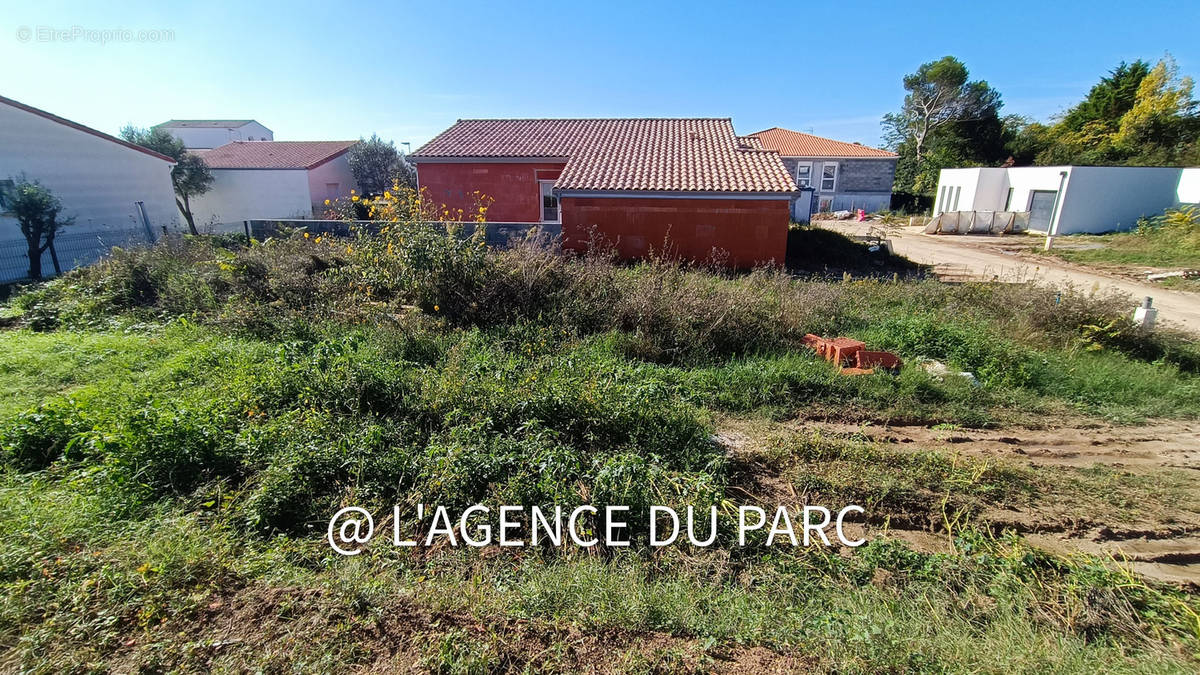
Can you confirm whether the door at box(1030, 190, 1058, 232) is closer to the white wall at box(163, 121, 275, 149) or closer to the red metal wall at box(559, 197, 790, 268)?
the red metal wall at box(559, 197, 790, 268)

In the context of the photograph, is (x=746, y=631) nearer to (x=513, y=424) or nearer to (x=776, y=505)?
(x=776, y=505)

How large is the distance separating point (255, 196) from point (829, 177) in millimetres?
35645

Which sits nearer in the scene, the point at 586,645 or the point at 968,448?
the point at 586,645

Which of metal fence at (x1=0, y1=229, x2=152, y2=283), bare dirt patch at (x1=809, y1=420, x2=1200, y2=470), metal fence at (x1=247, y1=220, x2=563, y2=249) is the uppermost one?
metal fence at (x1=247, y1=220, x2=563, y2=249)

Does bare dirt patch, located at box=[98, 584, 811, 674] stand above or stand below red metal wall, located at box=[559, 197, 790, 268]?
below

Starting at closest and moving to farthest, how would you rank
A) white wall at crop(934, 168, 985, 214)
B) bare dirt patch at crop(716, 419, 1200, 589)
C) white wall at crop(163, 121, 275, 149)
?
bare dirt patch at crop(716, 419, 1200, 589), white wall at crop(934, 168, 985, 214), white wall at crop(163, 121, 275, 149)

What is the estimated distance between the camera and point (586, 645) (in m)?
2.48

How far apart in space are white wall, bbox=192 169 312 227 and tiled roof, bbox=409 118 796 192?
40.0ft

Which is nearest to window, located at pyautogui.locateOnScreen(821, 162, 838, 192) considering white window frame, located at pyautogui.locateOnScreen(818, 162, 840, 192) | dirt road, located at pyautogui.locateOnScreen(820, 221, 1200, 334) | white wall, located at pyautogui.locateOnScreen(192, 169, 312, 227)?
white window frame, located at pyautogui.locateOnScreen(818, 162, 840, 192)

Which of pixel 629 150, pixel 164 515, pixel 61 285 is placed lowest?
pixel 164 515

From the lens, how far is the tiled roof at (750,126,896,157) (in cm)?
3308

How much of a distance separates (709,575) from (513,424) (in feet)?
7.08

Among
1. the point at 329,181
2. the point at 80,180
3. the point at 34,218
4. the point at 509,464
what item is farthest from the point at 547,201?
the point at 329,181

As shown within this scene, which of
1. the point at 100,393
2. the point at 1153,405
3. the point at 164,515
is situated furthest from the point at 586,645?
the point at 1153,405
